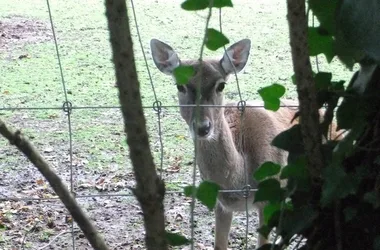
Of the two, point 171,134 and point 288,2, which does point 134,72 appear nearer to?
point 288,2

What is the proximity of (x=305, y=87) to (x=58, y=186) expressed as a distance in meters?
0.31

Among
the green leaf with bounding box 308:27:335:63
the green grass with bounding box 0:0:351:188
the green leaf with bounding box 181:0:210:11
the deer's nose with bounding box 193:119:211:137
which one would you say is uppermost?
the green grass with bounding box 0:0:351:188

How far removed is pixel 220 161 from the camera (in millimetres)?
3014

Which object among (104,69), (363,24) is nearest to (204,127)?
(363,24)

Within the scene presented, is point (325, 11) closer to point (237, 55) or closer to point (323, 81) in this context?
point (323, 81)

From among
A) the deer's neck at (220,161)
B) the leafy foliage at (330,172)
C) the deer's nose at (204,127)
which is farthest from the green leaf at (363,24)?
the deer's neck at (220,161)

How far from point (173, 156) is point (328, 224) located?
3.38m

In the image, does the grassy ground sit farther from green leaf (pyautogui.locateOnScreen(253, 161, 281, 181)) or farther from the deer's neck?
green leaf (pyautogui.locateOnScreen(253, 161, 281, 181))

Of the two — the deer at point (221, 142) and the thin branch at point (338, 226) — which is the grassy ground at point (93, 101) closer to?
the deer at point (221, 142)

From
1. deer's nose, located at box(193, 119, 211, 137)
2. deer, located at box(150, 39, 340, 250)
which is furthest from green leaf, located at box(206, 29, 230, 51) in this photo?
deer, located at box(150, 39, 340, 250)

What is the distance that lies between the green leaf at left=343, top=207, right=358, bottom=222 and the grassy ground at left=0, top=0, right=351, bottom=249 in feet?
4.82

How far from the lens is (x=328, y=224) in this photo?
0.84 metres

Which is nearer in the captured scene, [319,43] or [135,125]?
[135,125]

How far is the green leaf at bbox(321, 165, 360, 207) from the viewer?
0.75 metres
